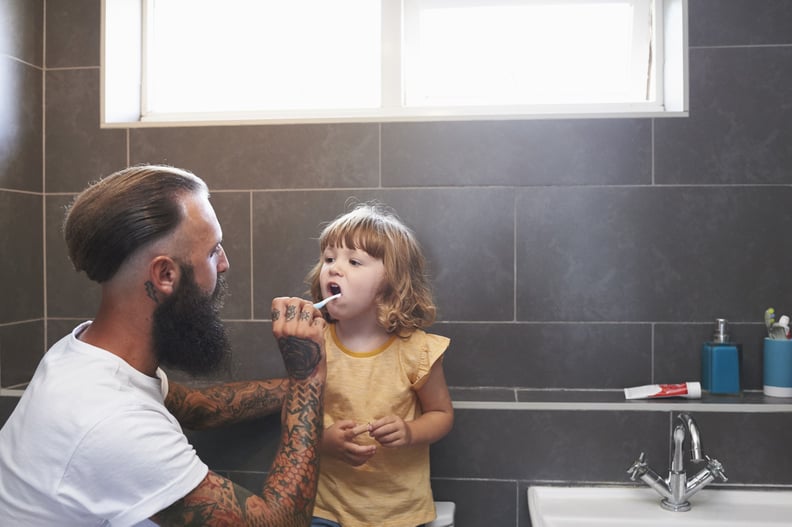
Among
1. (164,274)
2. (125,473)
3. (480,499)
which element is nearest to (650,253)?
(480,499)

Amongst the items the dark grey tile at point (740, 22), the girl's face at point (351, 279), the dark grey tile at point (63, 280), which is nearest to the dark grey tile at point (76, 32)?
the dark grey tile at point (63, 280)

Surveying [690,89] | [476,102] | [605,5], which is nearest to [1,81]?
[476,102]

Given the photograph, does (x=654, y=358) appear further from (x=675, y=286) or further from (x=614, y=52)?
(x=614, y=52)

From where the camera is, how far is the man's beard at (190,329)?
1.16 meters

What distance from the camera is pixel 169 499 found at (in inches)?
39.1

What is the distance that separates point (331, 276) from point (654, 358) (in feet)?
2.95

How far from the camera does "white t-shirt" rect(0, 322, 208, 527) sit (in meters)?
0.98

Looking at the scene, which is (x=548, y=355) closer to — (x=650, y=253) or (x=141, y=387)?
(x=650, y=253)

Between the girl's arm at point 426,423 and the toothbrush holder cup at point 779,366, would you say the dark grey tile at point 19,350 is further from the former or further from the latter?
the toothbrush holder cup at point 779,366

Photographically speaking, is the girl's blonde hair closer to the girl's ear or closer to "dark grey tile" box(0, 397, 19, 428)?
the girl's ear

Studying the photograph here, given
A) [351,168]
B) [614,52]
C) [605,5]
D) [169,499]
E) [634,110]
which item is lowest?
[169,499]

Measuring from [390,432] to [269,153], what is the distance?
87 cm

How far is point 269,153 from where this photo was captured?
6.31 ft

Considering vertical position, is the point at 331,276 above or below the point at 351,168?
below
